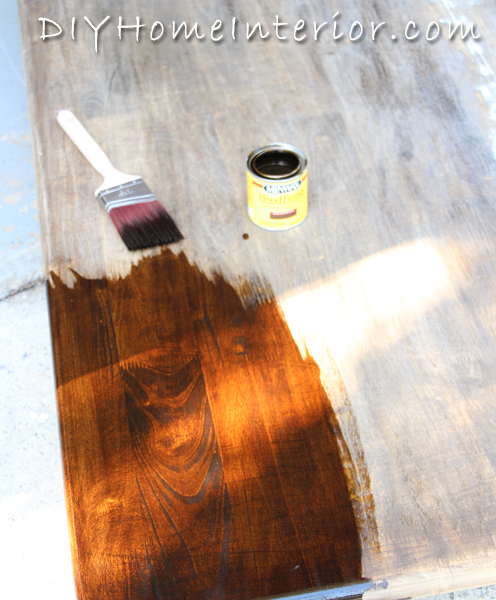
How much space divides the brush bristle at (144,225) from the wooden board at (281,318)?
0.03 m

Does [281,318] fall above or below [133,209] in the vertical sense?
below

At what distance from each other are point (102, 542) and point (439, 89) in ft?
3.97

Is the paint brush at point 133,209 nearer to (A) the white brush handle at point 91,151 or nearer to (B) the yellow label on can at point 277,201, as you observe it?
(A) the white brush handle at point 91,151

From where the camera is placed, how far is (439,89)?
4.42 ft

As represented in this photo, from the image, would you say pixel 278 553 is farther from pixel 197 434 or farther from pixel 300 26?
pixel 300 26

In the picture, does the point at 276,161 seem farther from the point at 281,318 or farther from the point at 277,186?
the point at 281,318

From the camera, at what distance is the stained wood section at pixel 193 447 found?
2.45ft

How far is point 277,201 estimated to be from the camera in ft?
3.47

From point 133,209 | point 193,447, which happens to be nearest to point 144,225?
point 133,209

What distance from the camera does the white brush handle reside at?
1.20m

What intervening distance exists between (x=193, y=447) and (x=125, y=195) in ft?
1.87

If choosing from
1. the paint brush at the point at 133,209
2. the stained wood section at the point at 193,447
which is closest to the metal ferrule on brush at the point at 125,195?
the paint brush at the point at 133,209

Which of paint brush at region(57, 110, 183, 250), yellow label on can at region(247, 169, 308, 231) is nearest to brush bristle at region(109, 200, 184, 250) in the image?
paint brush at region(57, 110, 183, 250)

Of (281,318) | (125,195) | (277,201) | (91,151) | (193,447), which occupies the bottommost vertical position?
(193,447)
